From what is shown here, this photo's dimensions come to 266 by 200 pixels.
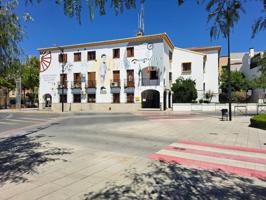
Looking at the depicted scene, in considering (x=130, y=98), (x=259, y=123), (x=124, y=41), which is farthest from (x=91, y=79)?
(x=259, y=123)

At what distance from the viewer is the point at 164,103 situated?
107 ft

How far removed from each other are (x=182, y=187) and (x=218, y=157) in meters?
3.01

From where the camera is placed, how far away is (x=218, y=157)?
24.2 feet

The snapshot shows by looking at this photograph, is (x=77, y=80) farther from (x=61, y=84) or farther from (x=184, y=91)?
(x=184, y=91)

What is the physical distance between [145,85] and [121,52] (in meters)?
6.09

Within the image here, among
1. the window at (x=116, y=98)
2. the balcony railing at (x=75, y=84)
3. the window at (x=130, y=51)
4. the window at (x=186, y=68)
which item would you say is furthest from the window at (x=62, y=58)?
the window at (x=186, y=68)

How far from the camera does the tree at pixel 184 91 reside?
107ft

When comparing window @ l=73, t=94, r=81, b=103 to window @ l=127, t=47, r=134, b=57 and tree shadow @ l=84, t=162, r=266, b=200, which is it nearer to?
window @ l=127, t=47, r=134, b=57

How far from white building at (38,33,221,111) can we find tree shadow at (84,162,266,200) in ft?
83.7

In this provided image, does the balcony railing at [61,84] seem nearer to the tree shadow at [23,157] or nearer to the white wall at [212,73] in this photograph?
the white wall at [212,73]

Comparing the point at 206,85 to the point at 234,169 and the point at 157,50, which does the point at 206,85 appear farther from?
the point at 234,169

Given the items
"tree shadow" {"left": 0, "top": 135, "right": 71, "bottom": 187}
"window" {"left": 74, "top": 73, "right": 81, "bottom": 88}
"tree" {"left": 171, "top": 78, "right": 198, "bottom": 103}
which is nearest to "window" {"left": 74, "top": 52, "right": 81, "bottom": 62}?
"window" {"left": 74, "top": 73, "right": 81, "bottom": 88}

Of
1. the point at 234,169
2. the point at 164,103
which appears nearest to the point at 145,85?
the point at 164,103

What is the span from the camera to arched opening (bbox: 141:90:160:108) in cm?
3428
